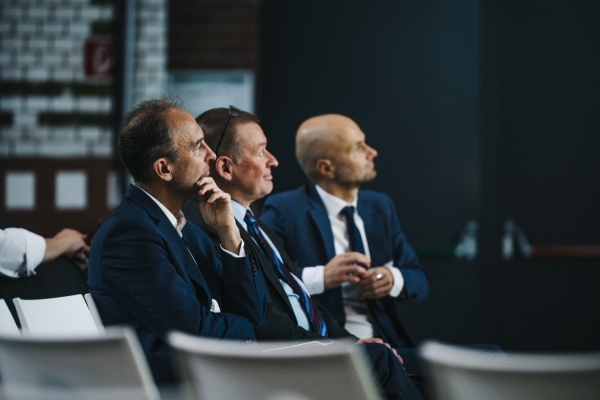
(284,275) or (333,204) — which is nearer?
(284,275)

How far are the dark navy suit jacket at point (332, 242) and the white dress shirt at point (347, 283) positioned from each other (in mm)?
34

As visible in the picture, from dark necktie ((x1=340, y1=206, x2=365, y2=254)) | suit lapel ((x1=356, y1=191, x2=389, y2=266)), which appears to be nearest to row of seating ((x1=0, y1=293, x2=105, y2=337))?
dark necktie ((x1=340, y1=206, x2=365, y2=254))

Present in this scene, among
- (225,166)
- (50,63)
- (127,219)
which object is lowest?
(127,219)

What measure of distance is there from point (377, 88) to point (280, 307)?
2613 millimetres

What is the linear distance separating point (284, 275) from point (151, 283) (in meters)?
0.75

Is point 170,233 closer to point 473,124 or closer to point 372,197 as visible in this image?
point 372,197

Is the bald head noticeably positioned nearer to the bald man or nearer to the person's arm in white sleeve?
the bald man

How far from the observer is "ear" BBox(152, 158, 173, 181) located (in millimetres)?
1901

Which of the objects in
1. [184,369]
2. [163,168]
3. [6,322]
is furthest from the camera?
[163,168]

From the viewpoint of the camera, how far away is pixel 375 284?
2568 mm

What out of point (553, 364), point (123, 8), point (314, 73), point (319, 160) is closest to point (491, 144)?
point (314, 73)

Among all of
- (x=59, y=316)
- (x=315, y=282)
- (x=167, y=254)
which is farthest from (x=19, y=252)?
(x=315, y=282)

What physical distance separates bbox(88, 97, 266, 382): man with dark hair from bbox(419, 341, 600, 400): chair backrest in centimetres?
88

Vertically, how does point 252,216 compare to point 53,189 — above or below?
above
